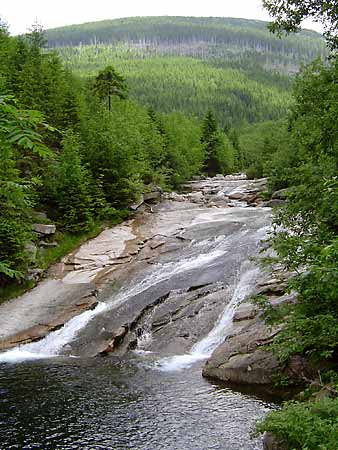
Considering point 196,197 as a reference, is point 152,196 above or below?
above

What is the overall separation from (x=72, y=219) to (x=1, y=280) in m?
7.27

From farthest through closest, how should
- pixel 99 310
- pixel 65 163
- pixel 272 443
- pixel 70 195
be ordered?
1. pixel 70 195
2. pixel 65 163
3. pixel 99 310
4. pixel 272 443

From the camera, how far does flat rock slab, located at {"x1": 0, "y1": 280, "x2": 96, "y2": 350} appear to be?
18.5m

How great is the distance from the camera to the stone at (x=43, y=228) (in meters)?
26.3

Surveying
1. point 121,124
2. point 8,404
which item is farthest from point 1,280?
point 121,124

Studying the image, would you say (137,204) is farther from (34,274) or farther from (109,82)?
(109,82)

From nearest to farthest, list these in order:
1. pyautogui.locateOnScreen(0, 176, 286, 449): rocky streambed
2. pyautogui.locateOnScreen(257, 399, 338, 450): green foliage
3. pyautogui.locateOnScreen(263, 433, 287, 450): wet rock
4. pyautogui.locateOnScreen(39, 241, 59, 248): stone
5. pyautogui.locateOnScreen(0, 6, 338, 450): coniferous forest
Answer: pyautogui.locateOnScreen(257, 399, 338, 450): green foliage < pyautogui.locateOnScreen(0, 6, 338, 450): coniferous forest < pyautogui.locateOnScreen(263, 433, 287, 450): wet rock < pyautogui.locateOnScreen(0, 176, 286, 449): rocky streambed < pyautogui.locateOnScreen(39, 241, 59, 248): stone

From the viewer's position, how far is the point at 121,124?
123 ft

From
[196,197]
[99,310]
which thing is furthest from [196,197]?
[99,310]

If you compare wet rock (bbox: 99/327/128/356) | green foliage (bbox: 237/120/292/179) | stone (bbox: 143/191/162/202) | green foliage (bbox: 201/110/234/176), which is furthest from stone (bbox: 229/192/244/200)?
wet rock (bbox: 99/327/128/356)

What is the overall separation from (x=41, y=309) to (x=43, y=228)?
23.4ft

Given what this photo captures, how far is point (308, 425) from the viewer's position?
724cm

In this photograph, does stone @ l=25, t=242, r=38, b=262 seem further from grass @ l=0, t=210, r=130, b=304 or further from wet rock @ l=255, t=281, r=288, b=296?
wet rock @ l=255, t=281, r=288, b=296

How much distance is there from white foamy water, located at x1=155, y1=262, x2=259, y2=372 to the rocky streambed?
0.04 meters
